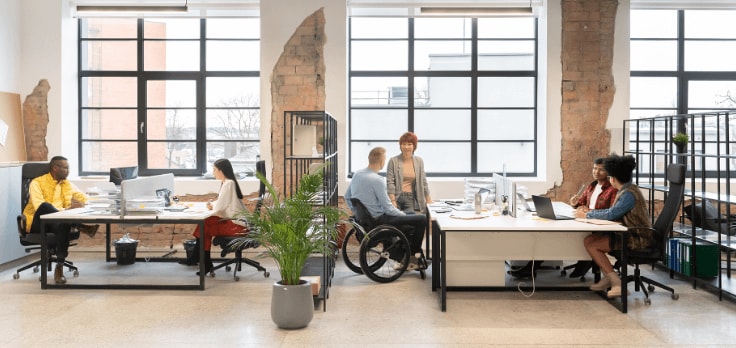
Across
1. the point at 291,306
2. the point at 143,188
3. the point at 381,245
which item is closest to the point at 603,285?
the point at 381,245

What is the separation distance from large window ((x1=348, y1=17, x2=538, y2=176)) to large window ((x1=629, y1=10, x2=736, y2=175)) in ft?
4.44

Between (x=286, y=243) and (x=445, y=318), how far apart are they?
1367mm

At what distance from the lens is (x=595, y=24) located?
824 cm

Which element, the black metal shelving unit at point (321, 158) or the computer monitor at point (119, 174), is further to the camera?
the computer monitor at point (119, 174)

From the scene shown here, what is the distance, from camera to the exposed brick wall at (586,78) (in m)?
8.24

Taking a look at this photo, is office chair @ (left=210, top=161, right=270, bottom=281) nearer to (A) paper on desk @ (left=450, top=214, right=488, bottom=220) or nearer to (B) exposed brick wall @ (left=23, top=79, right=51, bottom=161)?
(A) paper on desk @ (left=450, top=214, right=488, bottom=220)

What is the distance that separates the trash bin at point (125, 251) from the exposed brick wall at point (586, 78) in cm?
518

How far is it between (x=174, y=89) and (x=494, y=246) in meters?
5.09

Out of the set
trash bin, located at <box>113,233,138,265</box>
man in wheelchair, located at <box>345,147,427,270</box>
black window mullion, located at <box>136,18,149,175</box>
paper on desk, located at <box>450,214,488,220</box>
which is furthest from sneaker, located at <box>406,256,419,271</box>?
black window mullion, located at <box>136,18,149,175</box>

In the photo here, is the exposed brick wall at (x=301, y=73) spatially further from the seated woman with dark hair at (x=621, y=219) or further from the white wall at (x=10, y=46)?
the seated woman with dark hair at (x=621, y=219)

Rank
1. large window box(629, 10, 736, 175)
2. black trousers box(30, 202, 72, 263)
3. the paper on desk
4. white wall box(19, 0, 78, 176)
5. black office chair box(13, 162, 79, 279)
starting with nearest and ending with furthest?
the paper on desk < black trousers box(30, 202, 72, 263) < black office chair box(13, 162, 79, 279) < white wall box(19, 0, 78, 176) < large window box(629, 10, 736, 175)

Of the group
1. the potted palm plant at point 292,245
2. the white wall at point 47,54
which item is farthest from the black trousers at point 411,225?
the white wall at point 47,54

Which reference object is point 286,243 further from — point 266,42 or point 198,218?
point 266,42

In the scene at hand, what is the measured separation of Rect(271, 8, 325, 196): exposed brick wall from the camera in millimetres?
8297
